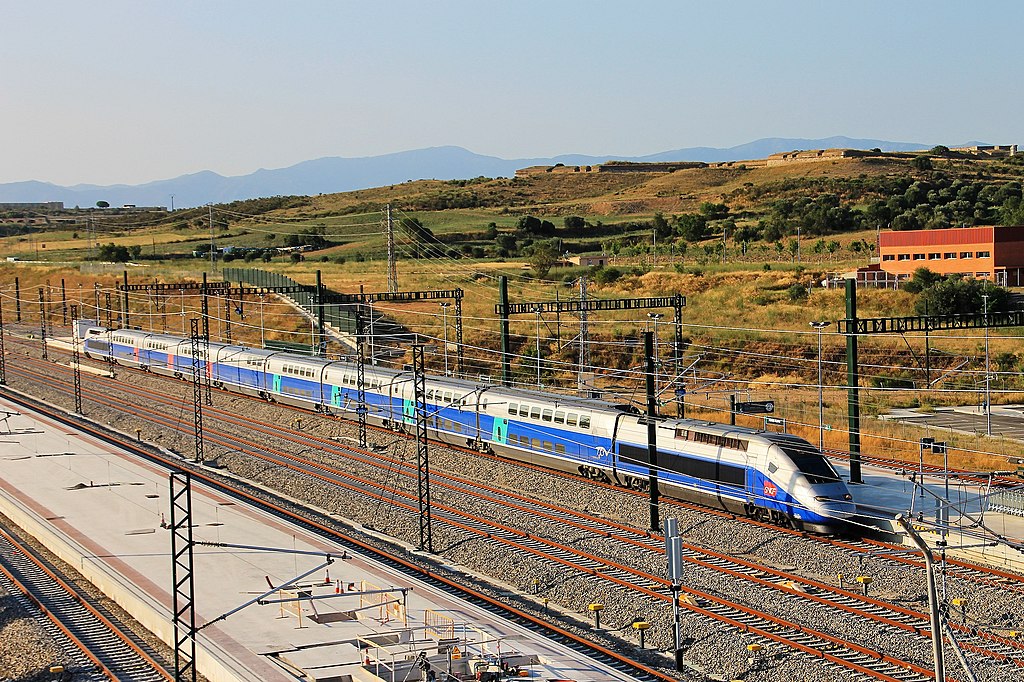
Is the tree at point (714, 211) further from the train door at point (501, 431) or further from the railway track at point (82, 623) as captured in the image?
the railway track at point (82, 623)

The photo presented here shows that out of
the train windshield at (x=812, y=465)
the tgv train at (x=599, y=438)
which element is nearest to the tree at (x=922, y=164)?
the tgv train at (x=599, y=438)

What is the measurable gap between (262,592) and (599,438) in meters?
13.5

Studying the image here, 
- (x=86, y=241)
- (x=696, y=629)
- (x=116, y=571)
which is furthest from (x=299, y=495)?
(x=86, y=241)

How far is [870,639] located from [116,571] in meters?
18.0

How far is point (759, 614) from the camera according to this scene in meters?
23.6

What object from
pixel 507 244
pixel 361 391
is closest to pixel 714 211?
pixel 507 244

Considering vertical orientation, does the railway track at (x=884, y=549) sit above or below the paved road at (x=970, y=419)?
above

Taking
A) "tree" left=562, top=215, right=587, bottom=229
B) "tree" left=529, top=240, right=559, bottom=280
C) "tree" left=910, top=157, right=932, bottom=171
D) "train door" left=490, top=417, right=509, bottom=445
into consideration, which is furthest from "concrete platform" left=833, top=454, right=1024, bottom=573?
"tree" left=910, top=157, right=932, bottom=171

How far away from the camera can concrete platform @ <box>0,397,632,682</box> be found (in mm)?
20984

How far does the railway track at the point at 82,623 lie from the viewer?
2275 cm

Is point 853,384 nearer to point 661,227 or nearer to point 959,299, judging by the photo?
point 959,299

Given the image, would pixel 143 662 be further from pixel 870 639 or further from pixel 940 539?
pixel 940 539

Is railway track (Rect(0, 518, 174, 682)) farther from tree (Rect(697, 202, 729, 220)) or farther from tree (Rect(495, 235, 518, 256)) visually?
tree (Rect(697, 202, 729, 220))

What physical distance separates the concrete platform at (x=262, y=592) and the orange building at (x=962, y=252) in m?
55.7
